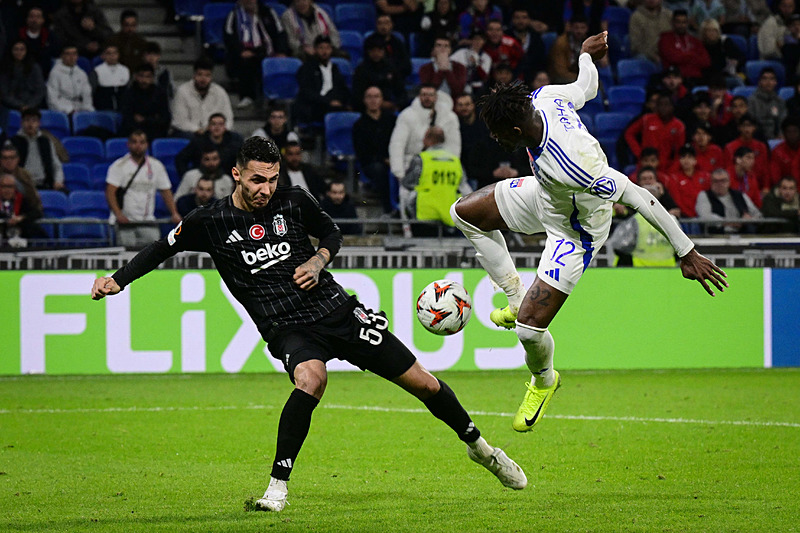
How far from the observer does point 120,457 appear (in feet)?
24.4

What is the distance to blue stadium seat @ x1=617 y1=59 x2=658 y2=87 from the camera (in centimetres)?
1788

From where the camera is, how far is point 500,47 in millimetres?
16594

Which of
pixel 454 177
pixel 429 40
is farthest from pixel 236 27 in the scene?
pixel 454 177

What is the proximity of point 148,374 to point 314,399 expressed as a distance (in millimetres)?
7171

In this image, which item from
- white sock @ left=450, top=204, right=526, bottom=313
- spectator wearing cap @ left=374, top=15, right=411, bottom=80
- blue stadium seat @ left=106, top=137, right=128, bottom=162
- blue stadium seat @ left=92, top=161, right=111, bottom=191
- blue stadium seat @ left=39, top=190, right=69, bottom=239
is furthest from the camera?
spectator wearing cap @ left=374, top=15, right=411, bottom=80

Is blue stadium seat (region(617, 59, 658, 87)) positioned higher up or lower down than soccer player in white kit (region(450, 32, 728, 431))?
higher up

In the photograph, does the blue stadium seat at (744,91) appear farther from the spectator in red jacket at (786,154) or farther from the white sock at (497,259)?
the white sock at (497,259)

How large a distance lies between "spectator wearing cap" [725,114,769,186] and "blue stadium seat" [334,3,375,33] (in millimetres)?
5799

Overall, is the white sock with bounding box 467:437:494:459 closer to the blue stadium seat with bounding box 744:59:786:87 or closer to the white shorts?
the white shorts

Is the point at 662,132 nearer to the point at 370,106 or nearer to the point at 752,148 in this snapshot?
the point at 752,148

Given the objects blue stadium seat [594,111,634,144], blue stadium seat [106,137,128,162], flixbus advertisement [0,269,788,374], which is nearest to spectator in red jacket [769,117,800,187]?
blue stadium seat [594,111,634,144]

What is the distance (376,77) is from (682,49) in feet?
17.1

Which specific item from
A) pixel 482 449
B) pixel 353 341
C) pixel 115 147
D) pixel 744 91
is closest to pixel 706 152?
pixel 744 91

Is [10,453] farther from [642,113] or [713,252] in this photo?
[642,113]
